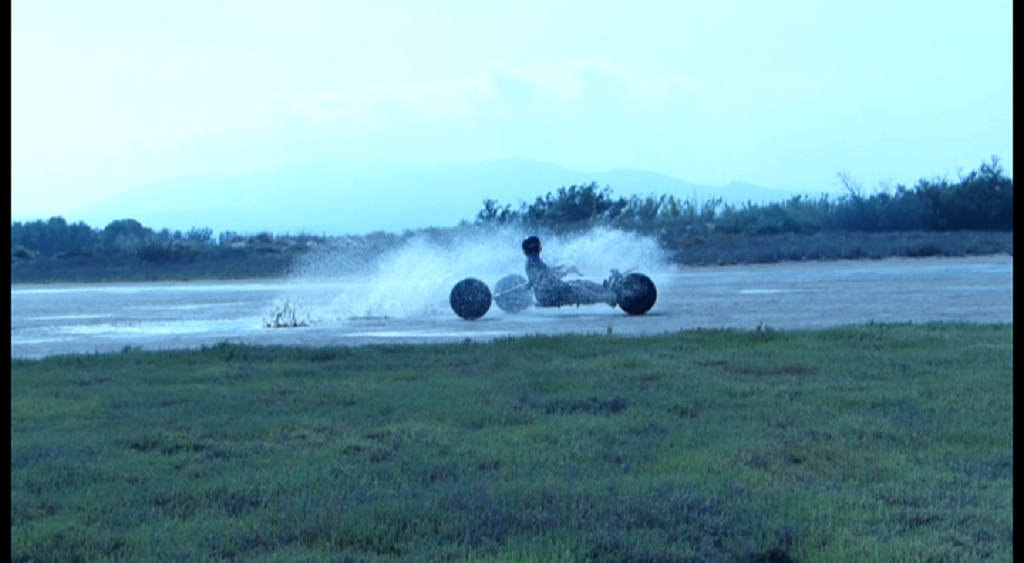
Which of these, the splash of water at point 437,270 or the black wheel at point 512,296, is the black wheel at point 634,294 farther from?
the splash of water at point 437,270

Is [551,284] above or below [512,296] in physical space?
above

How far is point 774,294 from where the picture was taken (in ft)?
81.6

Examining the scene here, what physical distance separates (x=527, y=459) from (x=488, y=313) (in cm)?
1403

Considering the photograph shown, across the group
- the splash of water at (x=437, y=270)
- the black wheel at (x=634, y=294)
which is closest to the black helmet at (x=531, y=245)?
the black wheel at (x=634, y=294)

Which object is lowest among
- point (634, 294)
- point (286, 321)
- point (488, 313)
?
point (286, 321)

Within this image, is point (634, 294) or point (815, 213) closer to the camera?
point (634, 294)

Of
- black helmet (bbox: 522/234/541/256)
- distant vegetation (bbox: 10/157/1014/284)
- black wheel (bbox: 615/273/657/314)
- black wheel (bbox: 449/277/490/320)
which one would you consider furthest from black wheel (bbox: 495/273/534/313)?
distant vegetation (bbox: 10/157/1014/284)

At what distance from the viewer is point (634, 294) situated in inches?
776

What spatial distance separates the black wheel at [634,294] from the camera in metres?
19.7

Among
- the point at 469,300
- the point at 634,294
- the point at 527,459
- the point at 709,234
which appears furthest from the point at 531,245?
the point at 709,234

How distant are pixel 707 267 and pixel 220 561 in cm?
3848

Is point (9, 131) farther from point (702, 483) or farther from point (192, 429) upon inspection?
point (192, 429)

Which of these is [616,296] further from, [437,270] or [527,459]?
[527,459]

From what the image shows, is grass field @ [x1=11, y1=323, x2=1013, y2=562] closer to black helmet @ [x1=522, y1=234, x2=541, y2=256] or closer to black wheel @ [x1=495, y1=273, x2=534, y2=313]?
black helmet @ [x1=522, y1=234, x2=541, y2=256]
